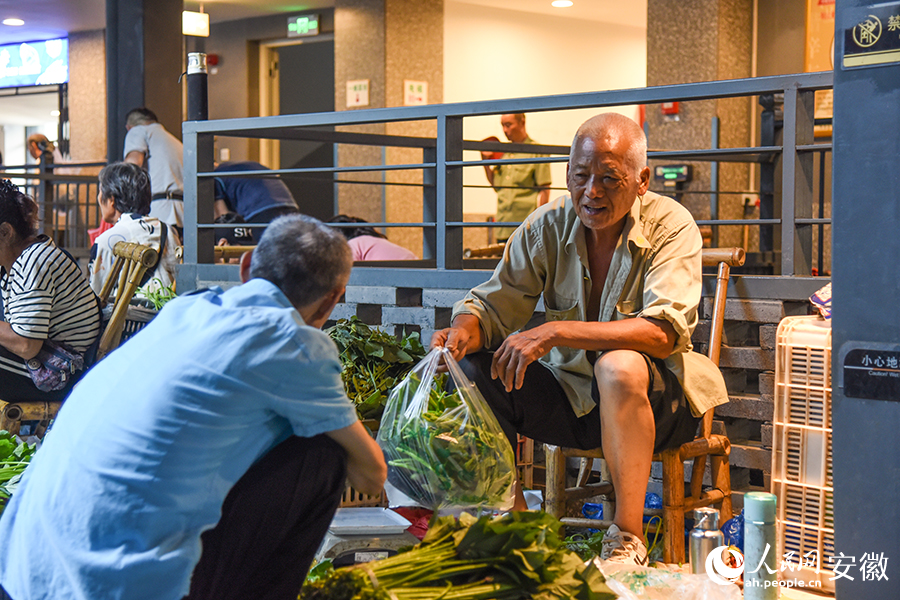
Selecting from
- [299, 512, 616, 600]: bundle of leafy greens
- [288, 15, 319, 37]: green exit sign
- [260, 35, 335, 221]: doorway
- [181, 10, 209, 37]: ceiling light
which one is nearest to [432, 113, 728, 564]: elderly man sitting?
[299, 512, 616, 600]: bundle of leafy greens

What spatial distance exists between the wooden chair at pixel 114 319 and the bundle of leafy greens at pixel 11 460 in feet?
0.52

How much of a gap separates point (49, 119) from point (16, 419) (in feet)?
40.8

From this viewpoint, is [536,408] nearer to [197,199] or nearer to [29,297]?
[29,297]

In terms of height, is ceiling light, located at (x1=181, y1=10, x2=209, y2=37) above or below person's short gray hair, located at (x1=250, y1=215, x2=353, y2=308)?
above

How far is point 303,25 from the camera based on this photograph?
10914 mm

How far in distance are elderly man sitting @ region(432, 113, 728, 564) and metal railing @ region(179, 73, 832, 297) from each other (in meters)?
0.44

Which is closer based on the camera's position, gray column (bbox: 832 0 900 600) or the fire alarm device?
gray column (bbox: 832 0 900 600)

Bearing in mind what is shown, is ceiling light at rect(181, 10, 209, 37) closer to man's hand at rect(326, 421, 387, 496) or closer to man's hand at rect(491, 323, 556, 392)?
man's hand at rect(491, 323, 556, 392)

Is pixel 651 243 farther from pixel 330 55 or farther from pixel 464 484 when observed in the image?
pixel 330 55

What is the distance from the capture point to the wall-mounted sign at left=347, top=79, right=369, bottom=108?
932 cm

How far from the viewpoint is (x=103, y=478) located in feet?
5.48

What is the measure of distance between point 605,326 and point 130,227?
3.07 meters

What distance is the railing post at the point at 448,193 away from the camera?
3.88 m

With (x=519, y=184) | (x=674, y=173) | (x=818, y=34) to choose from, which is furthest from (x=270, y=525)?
(x=818, y=34)
